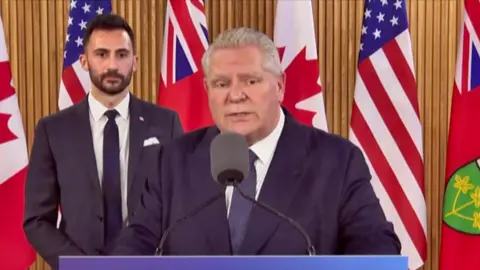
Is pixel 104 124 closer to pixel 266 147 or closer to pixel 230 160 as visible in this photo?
pixel 266 147

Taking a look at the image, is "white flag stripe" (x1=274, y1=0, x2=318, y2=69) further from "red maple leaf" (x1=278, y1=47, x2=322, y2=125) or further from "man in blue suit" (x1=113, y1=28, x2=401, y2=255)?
"man in blue suit" (x1=113, y1=28, x2=401, y2=255)

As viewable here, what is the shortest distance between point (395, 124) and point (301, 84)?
58 centimetres

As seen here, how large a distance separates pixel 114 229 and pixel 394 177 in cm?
177

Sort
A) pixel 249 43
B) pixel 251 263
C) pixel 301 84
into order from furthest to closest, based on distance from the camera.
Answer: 1. pixel 301 84
2. pixel 249 43
3. pixel 251 263

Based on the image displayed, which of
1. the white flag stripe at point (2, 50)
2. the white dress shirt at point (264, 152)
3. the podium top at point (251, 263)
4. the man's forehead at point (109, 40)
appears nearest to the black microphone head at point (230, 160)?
the podium top at point (251, 263)

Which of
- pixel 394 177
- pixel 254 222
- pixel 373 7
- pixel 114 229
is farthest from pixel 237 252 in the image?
pixel 373 7

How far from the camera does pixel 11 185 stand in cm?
431

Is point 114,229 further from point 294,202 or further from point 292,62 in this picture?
point 292,62

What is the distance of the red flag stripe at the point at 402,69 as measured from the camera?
4.35m

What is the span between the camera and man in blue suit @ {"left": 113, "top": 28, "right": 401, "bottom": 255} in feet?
6.82

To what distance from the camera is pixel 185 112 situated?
4.53 m

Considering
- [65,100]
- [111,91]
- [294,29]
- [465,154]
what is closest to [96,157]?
[111,91]

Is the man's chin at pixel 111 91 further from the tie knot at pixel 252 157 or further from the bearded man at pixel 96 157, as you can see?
the tie knot at pixel 252 157

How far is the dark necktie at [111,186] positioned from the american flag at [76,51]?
102cm
